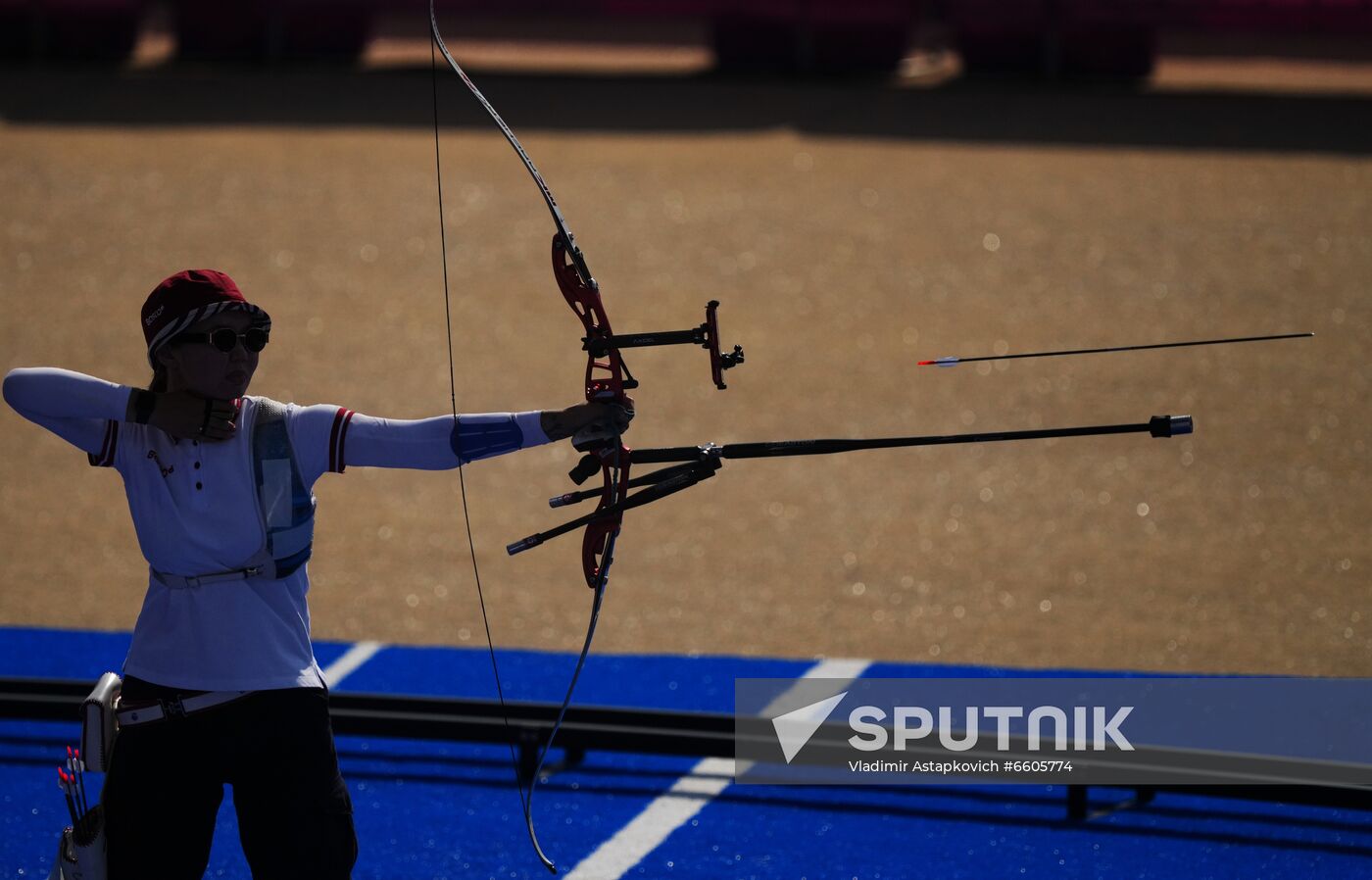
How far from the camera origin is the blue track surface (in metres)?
5.36

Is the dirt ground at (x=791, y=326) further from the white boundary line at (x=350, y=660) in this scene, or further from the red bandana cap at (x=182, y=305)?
the red bandana cap at (x=182, y=305)

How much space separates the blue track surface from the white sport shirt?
63.9 inches

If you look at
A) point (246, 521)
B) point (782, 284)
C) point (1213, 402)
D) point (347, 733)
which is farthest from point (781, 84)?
point (246, 521)

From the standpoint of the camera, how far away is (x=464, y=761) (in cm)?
623

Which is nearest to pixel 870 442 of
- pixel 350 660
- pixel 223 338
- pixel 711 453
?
pixel 711 453

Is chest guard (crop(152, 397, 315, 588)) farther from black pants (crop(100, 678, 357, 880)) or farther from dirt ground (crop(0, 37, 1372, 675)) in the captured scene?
A: dirt ground (crop(0, 37, 1372, 675))

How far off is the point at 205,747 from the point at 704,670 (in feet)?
11.0

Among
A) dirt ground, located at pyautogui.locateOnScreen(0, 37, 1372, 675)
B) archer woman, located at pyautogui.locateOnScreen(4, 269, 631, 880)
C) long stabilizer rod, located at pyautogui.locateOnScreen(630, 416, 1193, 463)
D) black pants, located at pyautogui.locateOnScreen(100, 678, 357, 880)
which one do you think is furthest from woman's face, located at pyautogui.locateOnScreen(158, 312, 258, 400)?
dirt ground, located at pyautogui.locateOnScreen(0, 37, 1372, 675)

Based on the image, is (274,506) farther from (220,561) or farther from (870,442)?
(870,442)

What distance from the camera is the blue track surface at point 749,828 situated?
5.36m

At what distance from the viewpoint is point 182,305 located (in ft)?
12.9

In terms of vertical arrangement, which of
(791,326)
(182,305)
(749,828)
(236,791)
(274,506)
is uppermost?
(182,305)

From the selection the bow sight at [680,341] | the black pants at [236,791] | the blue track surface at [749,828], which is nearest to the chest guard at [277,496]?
the black pants at [236,791]

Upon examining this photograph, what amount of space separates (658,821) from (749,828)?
0.95ft
